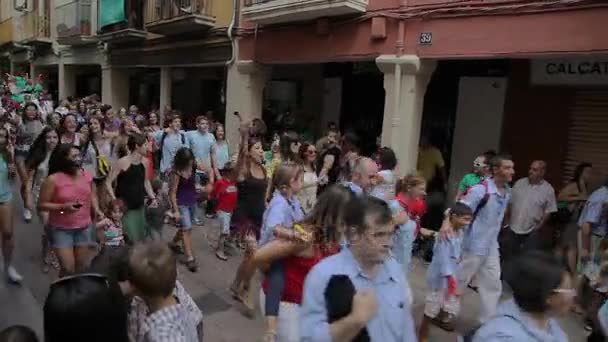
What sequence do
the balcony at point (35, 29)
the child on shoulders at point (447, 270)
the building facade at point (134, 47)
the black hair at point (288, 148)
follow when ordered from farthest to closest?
the balcony at point (35, 29)
the building facade at point (134, 47)
the black hair at point (288, 148)
the child on shoulders at point (447, 270)

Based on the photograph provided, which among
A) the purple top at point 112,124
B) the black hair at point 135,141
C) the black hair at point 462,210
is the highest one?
the black hair at point 135,141

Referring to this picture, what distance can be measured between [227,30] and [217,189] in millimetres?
6047

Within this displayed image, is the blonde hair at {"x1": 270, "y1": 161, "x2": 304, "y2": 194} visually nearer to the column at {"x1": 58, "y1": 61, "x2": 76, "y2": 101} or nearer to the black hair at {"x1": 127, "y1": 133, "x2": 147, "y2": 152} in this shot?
the black hair at {"x1": 127, "y1": 133, "x2": 147, "y2": 152}

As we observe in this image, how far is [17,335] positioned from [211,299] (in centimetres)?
366

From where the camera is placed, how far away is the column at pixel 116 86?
18.1m

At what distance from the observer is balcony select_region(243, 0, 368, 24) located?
28.9ft

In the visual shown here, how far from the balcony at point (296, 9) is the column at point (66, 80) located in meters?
14.5

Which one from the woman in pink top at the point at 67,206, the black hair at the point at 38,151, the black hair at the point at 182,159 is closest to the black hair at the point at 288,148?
the black hair at the point at 182,159

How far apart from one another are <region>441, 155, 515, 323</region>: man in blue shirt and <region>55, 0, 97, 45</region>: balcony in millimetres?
16754

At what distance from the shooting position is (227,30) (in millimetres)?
11953

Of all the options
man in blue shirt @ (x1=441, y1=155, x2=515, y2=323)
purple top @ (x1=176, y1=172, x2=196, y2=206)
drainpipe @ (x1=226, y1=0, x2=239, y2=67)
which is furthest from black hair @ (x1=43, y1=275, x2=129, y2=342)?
drainpipe @ (x1=226, y1=0, x2=239, y2=67)

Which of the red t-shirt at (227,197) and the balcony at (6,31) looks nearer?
the red t-shirt at (227,197)

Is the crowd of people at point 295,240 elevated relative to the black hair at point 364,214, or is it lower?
lower

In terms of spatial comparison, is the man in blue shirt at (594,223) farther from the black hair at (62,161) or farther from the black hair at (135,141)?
the black hair at (62,161)
